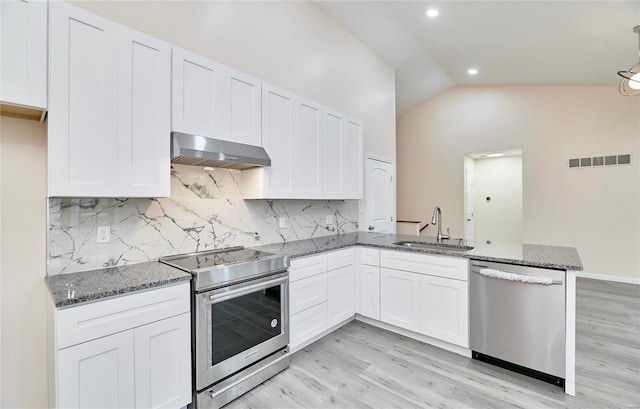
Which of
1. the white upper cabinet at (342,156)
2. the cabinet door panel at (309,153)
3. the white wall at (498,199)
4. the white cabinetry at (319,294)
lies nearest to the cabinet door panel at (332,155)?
the white upper cabinet at (342,156)

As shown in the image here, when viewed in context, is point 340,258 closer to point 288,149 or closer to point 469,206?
point 288,149

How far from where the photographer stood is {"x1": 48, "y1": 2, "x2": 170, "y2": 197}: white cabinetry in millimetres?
1581

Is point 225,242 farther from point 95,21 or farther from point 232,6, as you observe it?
point 232,6

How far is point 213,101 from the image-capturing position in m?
Answer: 2.25

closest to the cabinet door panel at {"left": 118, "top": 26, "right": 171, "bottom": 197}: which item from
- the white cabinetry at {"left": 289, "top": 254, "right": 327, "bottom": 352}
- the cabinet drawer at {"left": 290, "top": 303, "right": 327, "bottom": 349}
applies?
the white cabinetry at {"left": 289, "top": 254, "right": 327, "bottom": 352}

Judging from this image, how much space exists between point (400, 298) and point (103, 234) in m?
2.59

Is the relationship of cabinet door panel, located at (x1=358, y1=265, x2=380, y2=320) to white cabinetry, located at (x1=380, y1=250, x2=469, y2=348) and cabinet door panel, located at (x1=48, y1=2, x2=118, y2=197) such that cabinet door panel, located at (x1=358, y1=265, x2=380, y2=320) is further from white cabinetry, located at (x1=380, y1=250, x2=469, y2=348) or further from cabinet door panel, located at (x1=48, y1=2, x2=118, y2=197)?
cabinet door panel, located at (x1=48, y1=2, x2=118, y2=197)

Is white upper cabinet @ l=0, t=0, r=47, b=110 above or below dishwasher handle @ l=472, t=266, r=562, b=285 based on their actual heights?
above

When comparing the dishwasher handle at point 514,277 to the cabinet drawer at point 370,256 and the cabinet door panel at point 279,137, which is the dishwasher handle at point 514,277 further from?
the cabinet door panel at point 279,137

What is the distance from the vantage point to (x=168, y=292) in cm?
172

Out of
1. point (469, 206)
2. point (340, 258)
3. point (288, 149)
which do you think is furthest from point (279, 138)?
point (469, 206)

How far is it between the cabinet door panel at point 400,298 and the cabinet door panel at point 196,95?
2.13 meters

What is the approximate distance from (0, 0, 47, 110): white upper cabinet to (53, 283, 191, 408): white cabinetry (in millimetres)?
1112

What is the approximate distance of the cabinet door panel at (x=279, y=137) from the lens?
2666 mm
